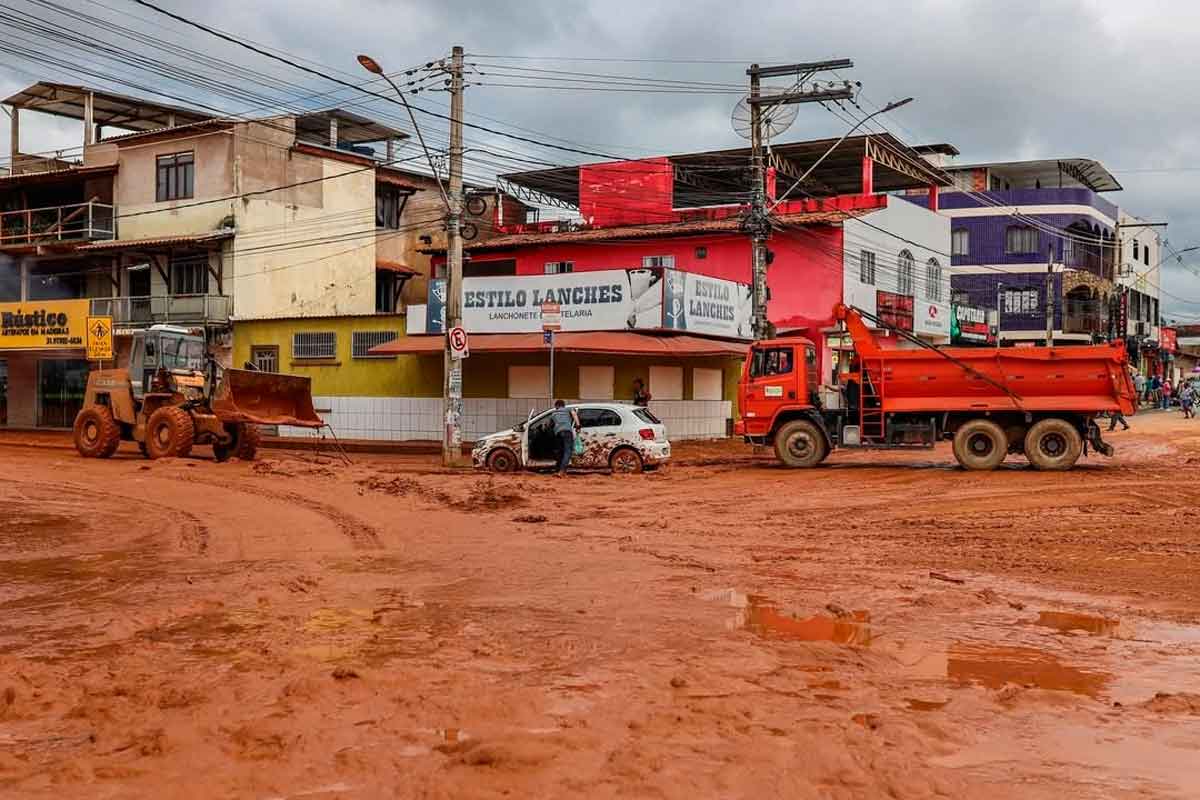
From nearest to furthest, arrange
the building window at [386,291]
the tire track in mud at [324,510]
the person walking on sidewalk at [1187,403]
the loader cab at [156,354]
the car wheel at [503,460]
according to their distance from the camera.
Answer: the tire track in mud at [324,510] → the car wheel at [503,460] → the loader cab at [156,354] → the building window at [386,291] → the person walking on sidewalk at [1187,403]

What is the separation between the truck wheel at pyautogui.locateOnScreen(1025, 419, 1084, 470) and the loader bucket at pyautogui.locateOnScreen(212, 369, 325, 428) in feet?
46.1

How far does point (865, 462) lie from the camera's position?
23250 millimetres

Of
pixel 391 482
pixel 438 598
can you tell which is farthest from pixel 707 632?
pixel 391 482

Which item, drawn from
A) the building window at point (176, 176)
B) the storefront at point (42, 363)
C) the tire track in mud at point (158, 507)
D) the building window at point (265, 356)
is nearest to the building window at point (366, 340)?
the building window at point (265, 356)

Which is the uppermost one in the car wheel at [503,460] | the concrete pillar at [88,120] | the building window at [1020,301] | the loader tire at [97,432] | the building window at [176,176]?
the concrete pillar at [88,120]

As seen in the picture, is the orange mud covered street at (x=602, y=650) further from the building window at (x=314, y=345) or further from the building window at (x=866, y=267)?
the building window at (x=866, y=267)

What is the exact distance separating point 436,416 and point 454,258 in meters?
8.24

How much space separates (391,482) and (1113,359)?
1309 cm

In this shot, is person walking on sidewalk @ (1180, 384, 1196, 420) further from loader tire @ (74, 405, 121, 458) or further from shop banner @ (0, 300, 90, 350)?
shop banner @ (0, 300, 90, 350)

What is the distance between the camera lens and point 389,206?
40094mm

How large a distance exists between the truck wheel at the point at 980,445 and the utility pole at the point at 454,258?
1000 centimetres

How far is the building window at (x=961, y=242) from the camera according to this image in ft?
193

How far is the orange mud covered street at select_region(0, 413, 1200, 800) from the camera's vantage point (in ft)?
16.3

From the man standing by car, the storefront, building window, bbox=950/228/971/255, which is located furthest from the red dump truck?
building window, bbox=950/228/971/255
